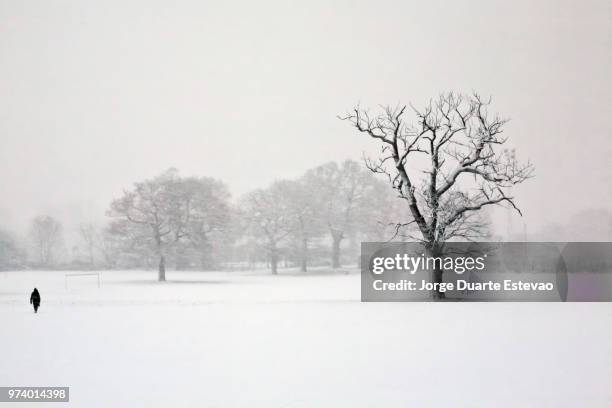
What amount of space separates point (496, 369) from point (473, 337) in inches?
162

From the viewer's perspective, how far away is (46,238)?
255 ft

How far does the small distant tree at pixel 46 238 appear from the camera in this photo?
2954 inches

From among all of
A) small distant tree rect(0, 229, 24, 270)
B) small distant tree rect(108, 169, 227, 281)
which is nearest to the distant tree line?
small distant tree rect(108, 169, 227, 281)

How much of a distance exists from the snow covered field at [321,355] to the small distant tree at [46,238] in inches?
2049

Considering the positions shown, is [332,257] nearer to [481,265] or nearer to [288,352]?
[481,265]

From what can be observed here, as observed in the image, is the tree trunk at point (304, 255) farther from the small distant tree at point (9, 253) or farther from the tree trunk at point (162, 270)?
the small distant tree at point (9, 253)

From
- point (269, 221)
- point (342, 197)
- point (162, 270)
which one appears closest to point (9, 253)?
point (162, 270)

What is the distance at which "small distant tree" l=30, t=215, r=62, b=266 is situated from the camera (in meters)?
75.0

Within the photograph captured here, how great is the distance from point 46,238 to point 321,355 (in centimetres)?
7044

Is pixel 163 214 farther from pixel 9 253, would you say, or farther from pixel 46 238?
pixel 46 238

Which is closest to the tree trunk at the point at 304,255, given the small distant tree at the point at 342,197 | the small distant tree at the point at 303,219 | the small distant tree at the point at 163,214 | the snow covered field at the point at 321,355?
the small distant tree at the point at 303,219

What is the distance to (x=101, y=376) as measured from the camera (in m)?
13.0

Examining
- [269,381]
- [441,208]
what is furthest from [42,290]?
[269,381]

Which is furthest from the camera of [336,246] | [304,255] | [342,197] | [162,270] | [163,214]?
[342,197]
